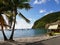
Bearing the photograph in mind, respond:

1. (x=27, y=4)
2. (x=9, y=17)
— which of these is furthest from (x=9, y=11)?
(x=27, y=4)

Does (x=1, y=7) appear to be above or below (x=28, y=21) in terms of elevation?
above

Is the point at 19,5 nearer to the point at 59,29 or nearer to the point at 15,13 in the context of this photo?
the point at 15,13

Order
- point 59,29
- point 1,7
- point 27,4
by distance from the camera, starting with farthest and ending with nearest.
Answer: point 59,29, point 27,4, point 1,7

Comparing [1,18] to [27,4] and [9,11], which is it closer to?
[9,11]

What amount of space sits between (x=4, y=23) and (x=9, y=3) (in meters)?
2.84

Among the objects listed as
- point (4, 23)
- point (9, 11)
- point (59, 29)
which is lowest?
point (59, 29)

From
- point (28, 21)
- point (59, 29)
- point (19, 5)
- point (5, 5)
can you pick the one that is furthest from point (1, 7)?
point (59, 29)

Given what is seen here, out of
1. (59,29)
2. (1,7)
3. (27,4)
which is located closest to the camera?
(1,7)

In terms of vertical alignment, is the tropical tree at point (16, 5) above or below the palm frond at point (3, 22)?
above

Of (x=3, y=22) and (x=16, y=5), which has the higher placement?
(x=16, y=5)

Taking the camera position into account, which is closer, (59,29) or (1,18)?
(1,18)

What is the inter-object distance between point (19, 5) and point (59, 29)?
24.6 m

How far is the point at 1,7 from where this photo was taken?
2336cm

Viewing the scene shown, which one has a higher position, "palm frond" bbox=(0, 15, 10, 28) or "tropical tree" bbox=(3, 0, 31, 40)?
"tropical tree" bbox=(3, 0, 31, 40)
